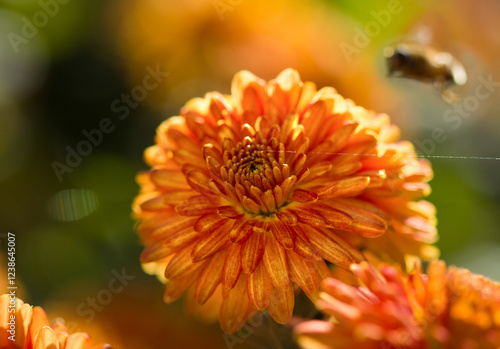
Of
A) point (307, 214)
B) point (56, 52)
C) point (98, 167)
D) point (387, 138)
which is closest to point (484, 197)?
point (387, 138)

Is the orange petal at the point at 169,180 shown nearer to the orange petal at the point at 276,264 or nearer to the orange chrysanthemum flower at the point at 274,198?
the orange chrysanthemum flower at the point at 274,198

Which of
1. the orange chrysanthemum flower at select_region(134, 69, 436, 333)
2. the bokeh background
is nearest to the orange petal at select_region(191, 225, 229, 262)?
the orange chrysanthemum flower at select_region(134, 69, 436, 333)

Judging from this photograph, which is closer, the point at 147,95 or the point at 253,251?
the point at 253,251

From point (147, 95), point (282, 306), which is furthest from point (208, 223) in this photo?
point (147, 95)

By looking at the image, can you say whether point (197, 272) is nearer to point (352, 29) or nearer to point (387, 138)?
point (387, 138)

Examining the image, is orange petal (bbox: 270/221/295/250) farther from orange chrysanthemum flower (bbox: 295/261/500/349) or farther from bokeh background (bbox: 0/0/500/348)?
bokeh background (bbox: 0/0/500/348)

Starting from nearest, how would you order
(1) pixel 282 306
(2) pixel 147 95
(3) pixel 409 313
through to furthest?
(3) pixel 409 313 < (1) pixel 282 306 < (2) pixel 147 95

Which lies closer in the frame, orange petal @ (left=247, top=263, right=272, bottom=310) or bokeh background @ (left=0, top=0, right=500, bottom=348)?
orange petal @ (left=247, top=263, right=272, bottom=310)

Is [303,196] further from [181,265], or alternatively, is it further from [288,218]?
[181,265]
